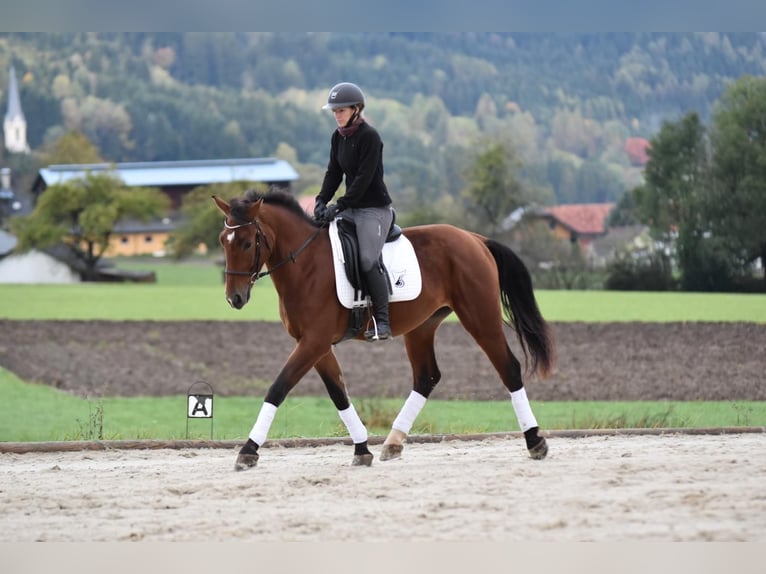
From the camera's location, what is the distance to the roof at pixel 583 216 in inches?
721

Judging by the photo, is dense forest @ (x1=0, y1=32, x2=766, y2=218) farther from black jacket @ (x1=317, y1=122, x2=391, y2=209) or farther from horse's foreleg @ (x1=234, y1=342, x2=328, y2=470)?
horse's foreleg @ (x1=234, y1=342, x2=328, y2=470)

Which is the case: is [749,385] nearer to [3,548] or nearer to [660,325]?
[660,325]

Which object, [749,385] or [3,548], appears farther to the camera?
[749,385]

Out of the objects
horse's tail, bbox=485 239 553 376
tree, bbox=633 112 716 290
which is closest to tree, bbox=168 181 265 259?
tree, bbox=633 112 716 290

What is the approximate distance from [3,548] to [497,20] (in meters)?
5.22

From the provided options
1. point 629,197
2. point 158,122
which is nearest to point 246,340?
point 629,197

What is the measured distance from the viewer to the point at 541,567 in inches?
164

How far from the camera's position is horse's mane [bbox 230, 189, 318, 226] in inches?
237

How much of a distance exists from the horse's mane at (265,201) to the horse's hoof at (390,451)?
148 cm

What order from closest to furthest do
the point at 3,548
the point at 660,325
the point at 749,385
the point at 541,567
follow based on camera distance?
the point at 541,567 < the point at 3,548 < the point at 749,385 < the point at 660,325

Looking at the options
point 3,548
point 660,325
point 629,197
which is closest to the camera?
point 3,548

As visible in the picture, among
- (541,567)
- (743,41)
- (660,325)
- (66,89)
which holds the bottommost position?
(541,567)

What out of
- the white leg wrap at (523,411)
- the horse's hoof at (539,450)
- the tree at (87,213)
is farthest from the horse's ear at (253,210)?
the tree at (87,213)

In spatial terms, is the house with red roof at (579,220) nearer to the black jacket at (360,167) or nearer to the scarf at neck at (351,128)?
the black jacket at (360,167)
